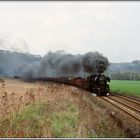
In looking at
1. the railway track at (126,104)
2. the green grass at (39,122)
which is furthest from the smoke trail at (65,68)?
the green grass at (39,122)

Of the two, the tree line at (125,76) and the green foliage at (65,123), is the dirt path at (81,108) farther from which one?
the tree line at (125,76)

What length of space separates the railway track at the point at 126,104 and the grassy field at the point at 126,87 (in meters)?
0.24

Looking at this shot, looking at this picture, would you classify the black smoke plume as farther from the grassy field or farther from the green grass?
the green grass

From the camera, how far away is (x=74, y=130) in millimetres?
10141

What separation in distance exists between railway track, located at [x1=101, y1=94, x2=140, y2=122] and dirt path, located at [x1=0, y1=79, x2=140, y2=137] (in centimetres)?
24

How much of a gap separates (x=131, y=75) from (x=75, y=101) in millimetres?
1724

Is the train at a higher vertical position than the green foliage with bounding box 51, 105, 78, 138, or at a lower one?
higher

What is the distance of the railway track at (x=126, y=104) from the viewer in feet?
38.5

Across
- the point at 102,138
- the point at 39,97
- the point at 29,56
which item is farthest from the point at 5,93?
the point at 102,138

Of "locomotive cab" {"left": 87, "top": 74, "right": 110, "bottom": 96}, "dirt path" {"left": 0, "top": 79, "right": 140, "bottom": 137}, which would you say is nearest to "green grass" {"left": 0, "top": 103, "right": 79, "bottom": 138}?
"dirt path" {"left": 0, "top": 79, "right": 140, "bottom": 137}

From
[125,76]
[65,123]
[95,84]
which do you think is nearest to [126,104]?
[125,76]

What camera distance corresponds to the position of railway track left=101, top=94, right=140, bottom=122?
1174cm

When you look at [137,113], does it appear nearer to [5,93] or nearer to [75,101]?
[75,101]

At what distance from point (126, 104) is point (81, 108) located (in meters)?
2.37
